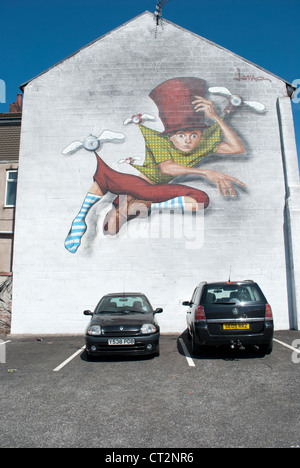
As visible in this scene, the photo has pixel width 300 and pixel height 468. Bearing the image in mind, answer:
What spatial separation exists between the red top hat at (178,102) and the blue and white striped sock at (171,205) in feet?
8.86

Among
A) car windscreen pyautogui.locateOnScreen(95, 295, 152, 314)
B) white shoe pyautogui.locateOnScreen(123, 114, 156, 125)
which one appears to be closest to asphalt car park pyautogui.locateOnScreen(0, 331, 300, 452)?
car windscreen pyautogui.locateOnScreen(95, 295, 152, 314)

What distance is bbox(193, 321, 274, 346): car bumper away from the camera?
7074 mm

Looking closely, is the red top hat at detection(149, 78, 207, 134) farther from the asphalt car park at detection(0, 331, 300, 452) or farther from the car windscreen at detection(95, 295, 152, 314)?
the asphalt car park at detection(0, 331, 300, 452)

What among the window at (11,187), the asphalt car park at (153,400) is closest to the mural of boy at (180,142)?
the window at (11,187)

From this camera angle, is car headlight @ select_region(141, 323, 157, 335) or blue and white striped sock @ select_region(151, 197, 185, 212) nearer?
car headlight @ select_region(141, 323, 157, 335)

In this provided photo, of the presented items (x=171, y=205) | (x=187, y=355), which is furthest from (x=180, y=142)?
(x=187, y=355)

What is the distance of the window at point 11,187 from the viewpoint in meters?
13.8

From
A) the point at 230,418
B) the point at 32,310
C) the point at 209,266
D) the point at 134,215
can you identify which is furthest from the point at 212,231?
the point at 230,418

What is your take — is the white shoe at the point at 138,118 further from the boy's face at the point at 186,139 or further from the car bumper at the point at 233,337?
the car bumper at the point at 233,337

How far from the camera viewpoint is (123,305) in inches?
350

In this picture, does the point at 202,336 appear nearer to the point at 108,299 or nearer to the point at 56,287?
the point at 108,299

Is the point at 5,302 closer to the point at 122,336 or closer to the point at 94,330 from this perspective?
the point at 94,330
